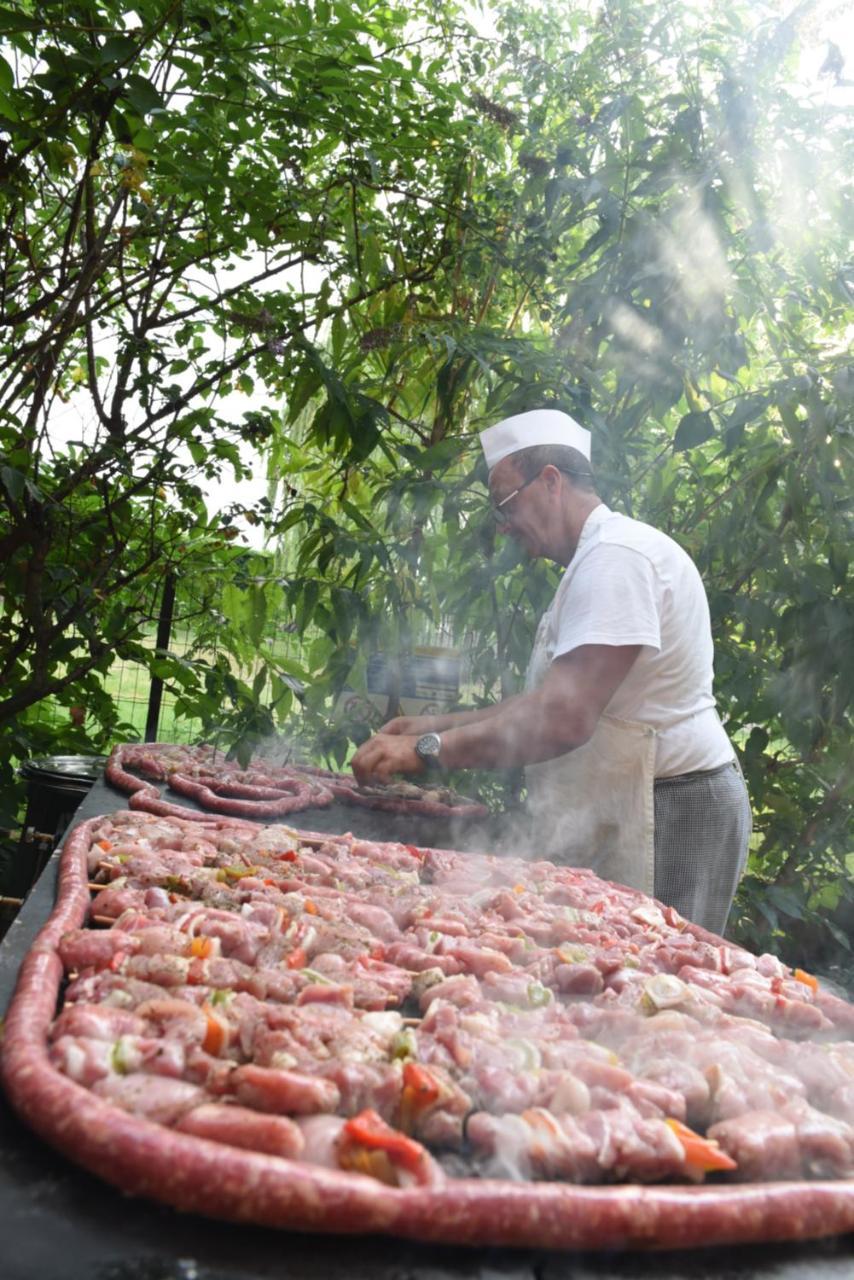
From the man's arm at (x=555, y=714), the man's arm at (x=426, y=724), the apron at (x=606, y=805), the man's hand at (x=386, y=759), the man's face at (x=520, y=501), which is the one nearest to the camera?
the man's arm at (x=555, y=714)

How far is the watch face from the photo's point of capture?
4012 mm

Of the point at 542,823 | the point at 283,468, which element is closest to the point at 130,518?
the point at 283,468

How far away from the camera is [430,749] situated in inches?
158

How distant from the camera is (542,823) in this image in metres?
4.43

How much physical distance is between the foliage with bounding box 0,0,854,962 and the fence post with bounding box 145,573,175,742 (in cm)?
18

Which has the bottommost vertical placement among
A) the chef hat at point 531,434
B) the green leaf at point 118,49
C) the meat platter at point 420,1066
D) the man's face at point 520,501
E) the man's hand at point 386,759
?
the meat platter at point 420,1066

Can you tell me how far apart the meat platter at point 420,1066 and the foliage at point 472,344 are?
2635mm

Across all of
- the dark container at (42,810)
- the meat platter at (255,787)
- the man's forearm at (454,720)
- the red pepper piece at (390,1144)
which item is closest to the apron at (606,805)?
the man's forearm at (454,720)

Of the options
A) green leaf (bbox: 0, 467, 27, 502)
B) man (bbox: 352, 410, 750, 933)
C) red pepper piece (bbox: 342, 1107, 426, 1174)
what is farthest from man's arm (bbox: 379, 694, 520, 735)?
red pepper piece (bbox: 342, 1107, 426, 1174)

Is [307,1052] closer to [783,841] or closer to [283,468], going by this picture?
[783,841]

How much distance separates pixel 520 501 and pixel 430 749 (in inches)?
45.4

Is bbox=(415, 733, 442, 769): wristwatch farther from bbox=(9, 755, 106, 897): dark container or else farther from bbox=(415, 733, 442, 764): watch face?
bbox=(9, 755, 106, 897): dark container

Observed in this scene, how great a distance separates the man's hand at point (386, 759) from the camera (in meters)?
4.10

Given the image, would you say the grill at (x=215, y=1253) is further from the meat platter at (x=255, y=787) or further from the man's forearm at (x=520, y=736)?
the meat platter at (x=255, y=787)
